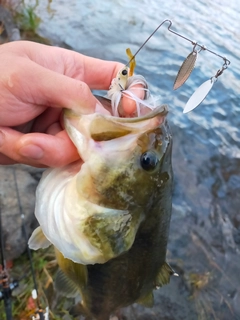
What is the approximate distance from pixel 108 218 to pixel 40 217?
0.33 m

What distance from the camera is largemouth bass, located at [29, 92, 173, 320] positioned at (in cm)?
160

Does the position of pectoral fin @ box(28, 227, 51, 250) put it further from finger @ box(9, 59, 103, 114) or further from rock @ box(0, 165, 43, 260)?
rock @ box(0, 165, 43, 260)

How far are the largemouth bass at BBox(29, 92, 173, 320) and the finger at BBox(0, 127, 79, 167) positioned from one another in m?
0.06

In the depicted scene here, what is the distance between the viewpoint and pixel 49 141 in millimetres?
1631

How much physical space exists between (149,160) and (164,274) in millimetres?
866

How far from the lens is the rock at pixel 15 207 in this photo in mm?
3732

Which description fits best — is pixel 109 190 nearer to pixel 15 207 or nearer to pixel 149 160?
pixel 149 160

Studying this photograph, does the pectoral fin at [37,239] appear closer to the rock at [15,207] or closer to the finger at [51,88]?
the finger at [51,88]

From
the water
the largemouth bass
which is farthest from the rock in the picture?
the largemouth bass

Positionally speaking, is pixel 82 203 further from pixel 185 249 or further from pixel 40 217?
pixel 185 249

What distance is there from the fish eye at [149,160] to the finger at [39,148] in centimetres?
29

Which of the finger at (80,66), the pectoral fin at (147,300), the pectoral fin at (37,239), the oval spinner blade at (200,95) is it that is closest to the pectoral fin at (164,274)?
the pectoral fin at (147,300)

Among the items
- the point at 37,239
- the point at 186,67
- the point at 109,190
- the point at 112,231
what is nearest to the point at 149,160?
the point at 109,190

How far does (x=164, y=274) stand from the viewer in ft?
7.27
